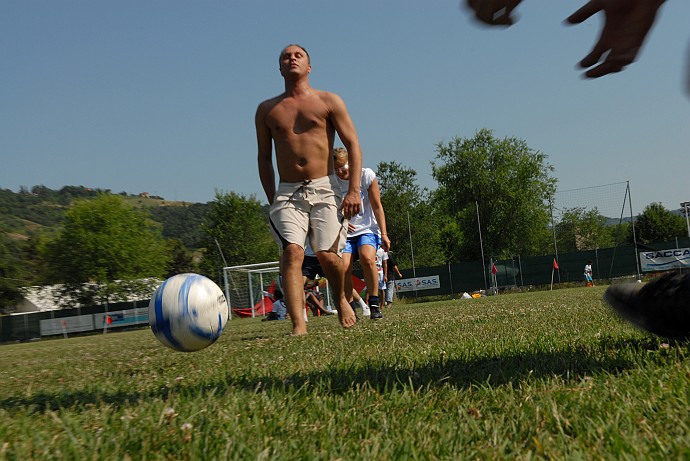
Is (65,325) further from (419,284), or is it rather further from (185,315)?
(185,315)

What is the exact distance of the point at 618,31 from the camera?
2.01 metres

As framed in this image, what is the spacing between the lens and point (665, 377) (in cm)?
234

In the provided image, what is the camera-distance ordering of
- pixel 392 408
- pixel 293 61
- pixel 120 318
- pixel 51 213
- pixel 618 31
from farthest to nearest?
1. pixel 51 213
2. pixel 120 318
3. pixel 293 61
4. pixel 392 408
5. pixel 618 31

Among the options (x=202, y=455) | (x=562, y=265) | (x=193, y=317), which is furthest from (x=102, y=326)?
(x=202, y=455)

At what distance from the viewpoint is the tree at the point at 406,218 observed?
6831 centimetres

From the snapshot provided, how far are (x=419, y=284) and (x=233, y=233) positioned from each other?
44.9 m

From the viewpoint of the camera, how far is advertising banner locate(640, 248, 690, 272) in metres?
31.4

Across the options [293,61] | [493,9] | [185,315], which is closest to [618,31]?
[493,9]

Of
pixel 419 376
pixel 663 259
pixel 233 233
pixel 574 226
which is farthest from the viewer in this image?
pixel 233 233

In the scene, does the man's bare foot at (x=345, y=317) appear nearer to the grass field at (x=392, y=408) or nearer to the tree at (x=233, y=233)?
the grass field at (x=392, y=408)

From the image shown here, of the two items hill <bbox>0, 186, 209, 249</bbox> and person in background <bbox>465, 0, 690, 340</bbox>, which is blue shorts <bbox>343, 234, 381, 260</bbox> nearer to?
person in background <bbox>465, 0, 690, 340</bbox>

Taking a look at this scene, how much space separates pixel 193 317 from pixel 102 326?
4158cm

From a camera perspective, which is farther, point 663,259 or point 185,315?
point 663,259

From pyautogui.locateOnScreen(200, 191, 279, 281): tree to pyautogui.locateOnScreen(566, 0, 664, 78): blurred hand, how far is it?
79.0 m
